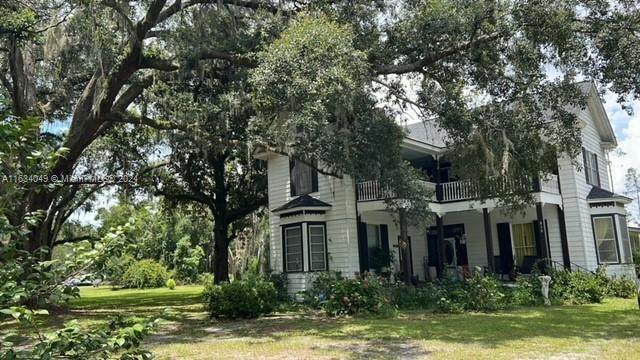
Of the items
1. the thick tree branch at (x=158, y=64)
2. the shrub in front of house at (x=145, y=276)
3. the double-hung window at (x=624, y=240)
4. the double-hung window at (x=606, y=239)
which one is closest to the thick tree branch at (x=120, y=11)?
the thick tree branch at (x=158, y=64)

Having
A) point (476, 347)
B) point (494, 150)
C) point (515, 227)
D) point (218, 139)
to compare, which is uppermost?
point (218, 139)

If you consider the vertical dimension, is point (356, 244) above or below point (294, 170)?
below

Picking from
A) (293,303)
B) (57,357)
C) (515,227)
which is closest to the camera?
(57,357)

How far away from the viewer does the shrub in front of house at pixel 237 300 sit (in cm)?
1468

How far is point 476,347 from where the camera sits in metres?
8.98

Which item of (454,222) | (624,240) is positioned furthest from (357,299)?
(624,240)

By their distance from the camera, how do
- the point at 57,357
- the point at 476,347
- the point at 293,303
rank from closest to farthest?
the point at 57,357, the point at 476,347, the point at 293,303

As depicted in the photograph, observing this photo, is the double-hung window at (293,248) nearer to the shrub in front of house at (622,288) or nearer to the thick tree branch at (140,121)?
the thick tree branch at (140,121)

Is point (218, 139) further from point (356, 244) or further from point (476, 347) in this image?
point (476, 347)

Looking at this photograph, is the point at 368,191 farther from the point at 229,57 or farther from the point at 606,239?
the point at 606,239

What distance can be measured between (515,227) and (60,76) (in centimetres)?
1671

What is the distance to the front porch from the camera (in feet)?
58.9

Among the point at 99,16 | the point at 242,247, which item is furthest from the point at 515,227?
the point at 242,247

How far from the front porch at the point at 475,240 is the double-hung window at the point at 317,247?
133 cm
